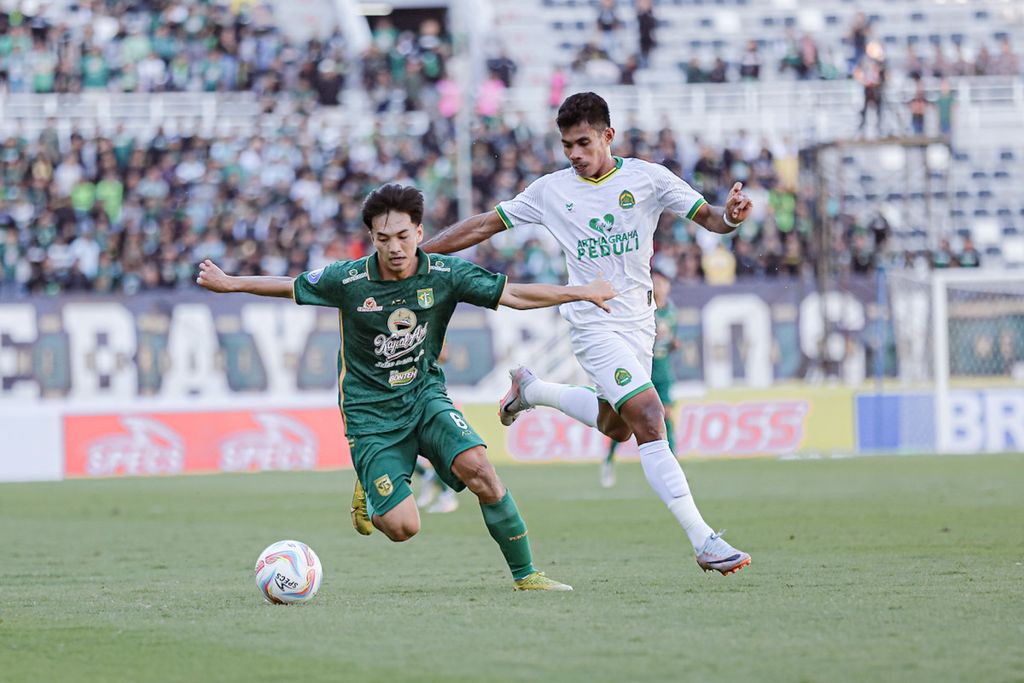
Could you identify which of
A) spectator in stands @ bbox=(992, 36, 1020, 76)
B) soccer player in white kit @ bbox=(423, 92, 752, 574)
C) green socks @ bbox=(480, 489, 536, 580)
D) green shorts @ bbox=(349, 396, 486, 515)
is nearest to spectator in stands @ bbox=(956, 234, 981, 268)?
spectator in stands @ bbox=(992, 36, 1020, 76)

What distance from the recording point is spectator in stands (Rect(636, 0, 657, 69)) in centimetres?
3325

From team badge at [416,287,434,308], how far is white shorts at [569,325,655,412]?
1208 millimetres

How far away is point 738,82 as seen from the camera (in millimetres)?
32531

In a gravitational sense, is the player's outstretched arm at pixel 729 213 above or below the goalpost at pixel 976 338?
above

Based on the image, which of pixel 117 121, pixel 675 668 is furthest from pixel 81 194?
pixel 675 668

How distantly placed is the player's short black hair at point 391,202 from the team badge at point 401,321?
0.44 meters

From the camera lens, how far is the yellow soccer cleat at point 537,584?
845cm

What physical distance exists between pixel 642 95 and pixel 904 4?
27.4 feet

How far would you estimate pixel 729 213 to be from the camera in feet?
28.7

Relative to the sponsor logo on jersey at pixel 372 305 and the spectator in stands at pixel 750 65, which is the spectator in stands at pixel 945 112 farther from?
the sponsor logo on jersey at pixel 372 305

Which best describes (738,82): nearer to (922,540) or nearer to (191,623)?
(922,540)

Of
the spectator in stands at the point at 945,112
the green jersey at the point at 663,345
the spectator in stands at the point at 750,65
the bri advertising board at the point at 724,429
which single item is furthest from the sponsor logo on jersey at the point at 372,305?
the spectator in stands at the point at 750,65

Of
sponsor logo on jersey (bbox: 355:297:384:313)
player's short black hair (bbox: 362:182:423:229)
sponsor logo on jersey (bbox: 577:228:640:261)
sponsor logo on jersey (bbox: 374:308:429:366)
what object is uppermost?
player's short black hair (bbox: 362:182:423:229)

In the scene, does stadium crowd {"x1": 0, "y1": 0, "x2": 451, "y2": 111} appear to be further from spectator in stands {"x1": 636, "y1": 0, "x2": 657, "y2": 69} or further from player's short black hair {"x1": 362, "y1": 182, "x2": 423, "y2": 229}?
player's short black hair {"x1": 362, "y1": 182, "x2": 423, "y2": 229}
